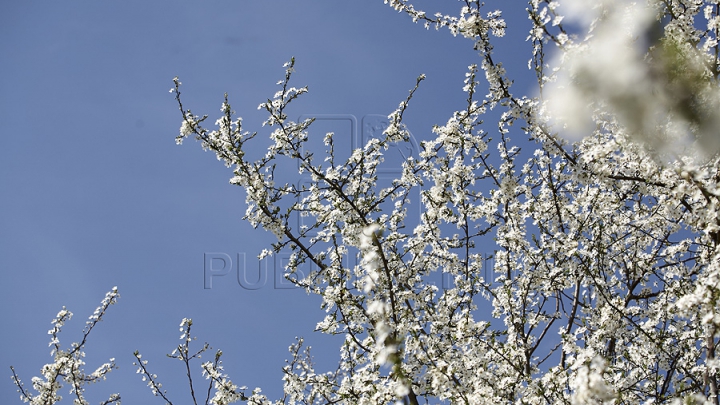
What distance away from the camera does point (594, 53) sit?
4621mm

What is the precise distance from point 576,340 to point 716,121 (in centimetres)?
305

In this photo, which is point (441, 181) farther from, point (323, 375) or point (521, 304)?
point (323, 375)

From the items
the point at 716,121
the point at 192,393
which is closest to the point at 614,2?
the point at 716,121

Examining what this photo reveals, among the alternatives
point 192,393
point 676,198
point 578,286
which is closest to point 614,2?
point 676,198

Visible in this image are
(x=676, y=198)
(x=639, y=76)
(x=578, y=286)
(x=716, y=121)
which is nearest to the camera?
(x=676, y=198)

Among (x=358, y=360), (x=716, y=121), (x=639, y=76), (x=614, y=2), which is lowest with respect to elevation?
(x=358, y=360)

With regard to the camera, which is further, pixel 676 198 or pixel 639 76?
pixel 639 76

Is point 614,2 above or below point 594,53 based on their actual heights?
above

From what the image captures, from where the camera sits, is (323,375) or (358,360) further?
(323,375)

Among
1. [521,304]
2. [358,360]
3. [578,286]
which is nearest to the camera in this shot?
[358,360]

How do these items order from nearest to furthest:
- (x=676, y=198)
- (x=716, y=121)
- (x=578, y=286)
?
(x=676, y=198)
(x=716, y=121)
(x=578, y=286)

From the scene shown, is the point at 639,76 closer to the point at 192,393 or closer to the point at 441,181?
the point at 441,181

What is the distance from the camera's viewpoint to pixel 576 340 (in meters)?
6.14

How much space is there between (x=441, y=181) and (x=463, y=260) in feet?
4.42
